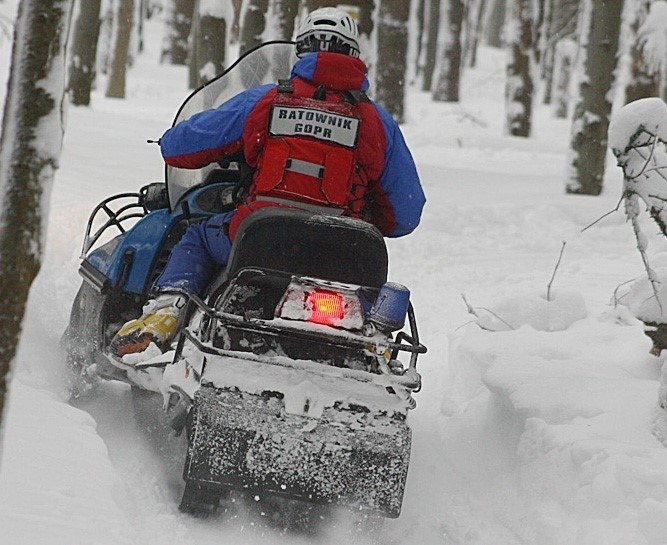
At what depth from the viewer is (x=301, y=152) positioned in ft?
15.0

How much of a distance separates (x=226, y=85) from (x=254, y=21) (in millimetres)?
8487

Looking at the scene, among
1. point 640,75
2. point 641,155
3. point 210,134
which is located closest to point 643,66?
point 640,75

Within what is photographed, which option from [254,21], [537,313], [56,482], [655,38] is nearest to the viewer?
[56,482]

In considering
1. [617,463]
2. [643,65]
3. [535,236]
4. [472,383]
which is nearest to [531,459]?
[617,463]

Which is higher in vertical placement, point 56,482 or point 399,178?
point 399,178

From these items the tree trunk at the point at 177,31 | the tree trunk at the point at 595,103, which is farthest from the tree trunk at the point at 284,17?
the tree trunk at the point at 177,31

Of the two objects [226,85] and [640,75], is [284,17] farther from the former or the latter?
[226,85]

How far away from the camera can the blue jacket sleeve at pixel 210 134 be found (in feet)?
15.8

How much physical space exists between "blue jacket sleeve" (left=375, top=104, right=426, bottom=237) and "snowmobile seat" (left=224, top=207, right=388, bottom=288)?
846 mm

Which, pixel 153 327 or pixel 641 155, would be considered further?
pixel 641 155

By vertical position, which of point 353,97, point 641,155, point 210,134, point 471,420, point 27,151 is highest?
point 27,151

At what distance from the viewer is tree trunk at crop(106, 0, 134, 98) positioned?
2255 cm

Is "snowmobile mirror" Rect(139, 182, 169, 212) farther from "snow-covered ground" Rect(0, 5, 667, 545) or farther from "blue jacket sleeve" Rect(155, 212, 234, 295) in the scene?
"snow-covered ground" Rect(0, 5, 667, 545)

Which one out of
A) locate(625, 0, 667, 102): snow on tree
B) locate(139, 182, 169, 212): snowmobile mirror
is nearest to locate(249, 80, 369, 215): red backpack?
locate(139, 182, 169, 212): snowmobile mirror
